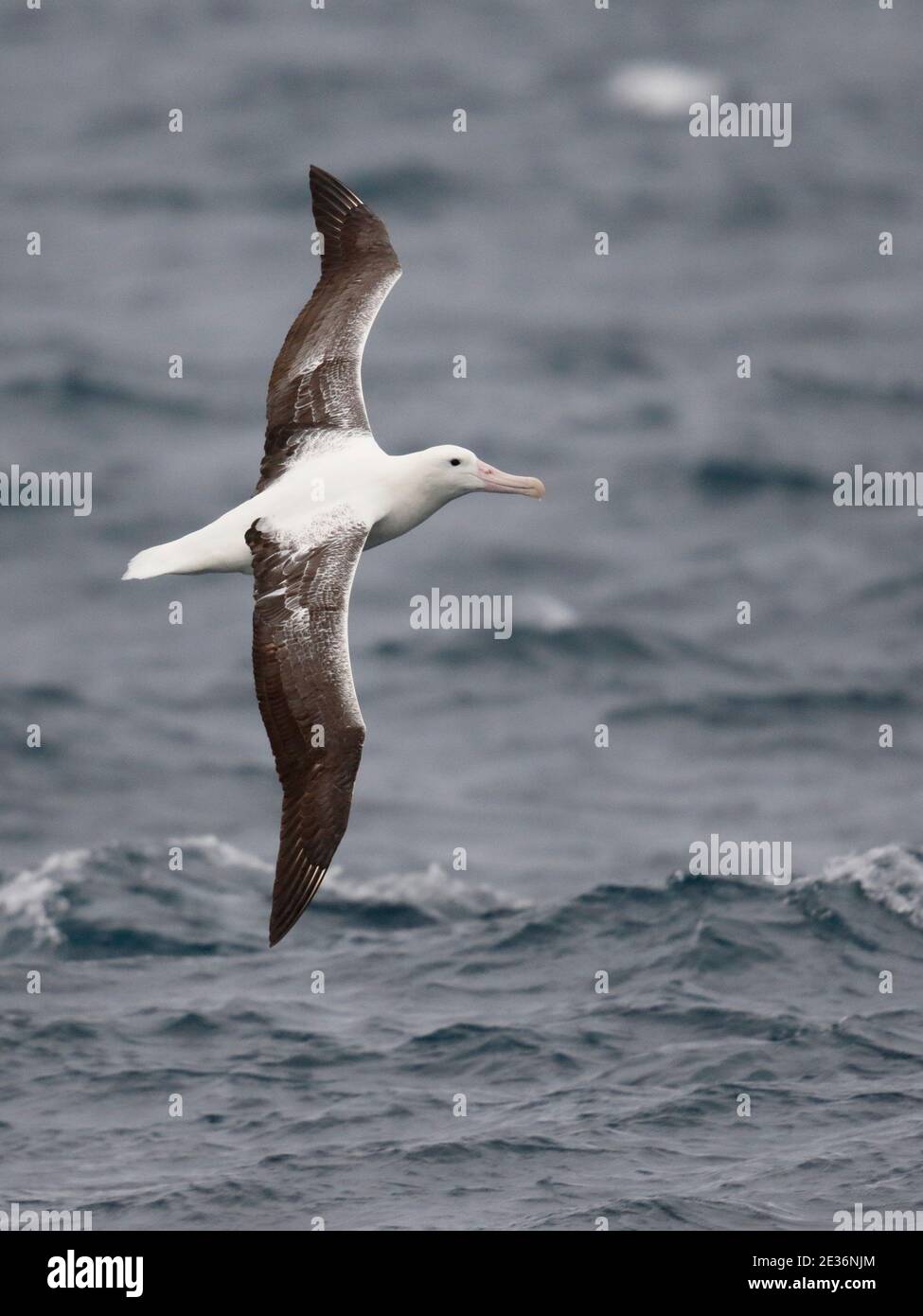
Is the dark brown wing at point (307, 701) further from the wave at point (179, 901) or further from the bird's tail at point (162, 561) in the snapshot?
the wave at point (179, 901)


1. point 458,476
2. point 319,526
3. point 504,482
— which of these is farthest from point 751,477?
point 319,526

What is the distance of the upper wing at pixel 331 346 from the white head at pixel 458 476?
2.36 feet

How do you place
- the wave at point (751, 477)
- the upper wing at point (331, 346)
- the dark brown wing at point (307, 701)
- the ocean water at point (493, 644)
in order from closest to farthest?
the dark brown wing at point (307, 701) → the upper wing at point (331, 346) → the ocean water at point (493, 644) → the wave at point (751, 477)

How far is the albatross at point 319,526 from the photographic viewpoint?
13695 mm

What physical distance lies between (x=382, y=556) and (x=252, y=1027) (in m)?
11.5

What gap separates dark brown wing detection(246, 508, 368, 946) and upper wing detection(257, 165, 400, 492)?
139cm

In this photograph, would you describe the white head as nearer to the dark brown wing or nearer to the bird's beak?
the bird's beak

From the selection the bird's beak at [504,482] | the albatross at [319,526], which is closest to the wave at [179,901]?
the albatross at [319,526]

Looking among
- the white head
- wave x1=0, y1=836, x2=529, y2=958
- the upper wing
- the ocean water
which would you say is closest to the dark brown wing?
the white head

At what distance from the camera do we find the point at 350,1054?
17688 mm

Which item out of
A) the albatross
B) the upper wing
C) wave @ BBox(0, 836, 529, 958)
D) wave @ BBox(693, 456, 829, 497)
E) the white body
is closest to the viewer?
the albatross

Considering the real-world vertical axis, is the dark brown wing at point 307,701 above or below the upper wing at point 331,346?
below

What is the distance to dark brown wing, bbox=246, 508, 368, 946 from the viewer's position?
13508 mm
